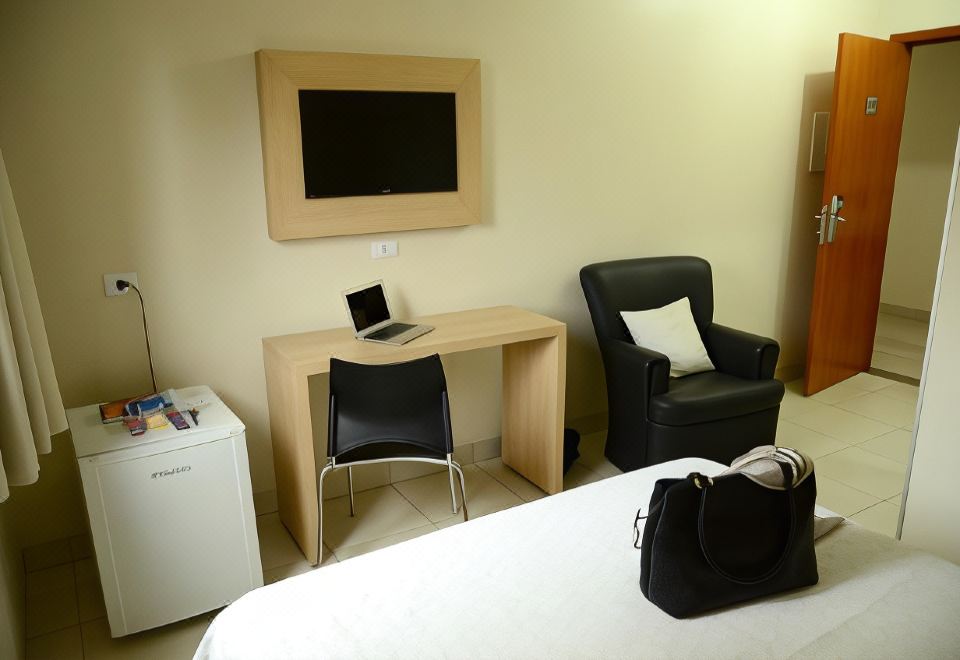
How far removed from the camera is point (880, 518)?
305 cm

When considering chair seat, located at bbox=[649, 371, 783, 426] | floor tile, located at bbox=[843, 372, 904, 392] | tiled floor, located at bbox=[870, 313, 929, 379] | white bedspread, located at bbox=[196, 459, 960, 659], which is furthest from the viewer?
tiled floor, located at bbox=[870, 313, 929, 379]

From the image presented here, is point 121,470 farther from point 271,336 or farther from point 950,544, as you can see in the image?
point 950,544

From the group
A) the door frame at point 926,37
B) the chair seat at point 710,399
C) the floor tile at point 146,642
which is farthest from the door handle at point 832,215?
the floor tile at point 146,642

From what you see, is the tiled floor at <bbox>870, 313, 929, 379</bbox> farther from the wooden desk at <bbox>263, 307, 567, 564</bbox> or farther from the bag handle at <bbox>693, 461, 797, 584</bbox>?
the bag handle at <bbox>693, 461, 797, 584</bbox>

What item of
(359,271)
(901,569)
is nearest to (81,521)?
(359,271)

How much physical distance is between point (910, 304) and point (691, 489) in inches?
221

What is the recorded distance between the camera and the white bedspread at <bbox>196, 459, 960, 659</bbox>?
1502 mm

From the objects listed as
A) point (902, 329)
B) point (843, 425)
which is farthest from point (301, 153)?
point (902, 329)

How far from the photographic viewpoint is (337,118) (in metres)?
2.87

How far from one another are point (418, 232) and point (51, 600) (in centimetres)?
195

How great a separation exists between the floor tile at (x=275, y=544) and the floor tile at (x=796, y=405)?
2.76 meters

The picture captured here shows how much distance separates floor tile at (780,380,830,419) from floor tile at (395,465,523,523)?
182 centimetres

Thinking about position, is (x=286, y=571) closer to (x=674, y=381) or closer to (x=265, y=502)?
(x=265, y=502)

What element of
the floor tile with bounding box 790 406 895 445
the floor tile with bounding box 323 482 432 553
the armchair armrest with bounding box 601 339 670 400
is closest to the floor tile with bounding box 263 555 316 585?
the floor tile with bounding box 323 482 432 553
